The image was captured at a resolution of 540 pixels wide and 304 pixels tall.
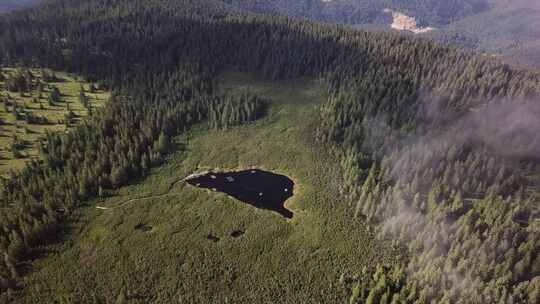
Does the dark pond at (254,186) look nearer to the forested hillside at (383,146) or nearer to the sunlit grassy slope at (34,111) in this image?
the forested hillside at (383,146)

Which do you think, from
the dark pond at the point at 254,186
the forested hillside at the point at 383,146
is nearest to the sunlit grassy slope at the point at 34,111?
the forested hillside at the point at 383,146

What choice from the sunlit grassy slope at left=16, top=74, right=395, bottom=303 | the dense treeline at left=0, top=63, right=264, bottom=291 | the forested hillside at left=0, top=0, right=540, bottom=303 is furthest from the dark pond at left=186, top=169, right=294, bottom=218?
the dense treeline at left=0, top=63, right=264, bottom=291

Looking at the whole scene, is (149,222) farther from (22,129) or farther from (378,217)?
(22,129)

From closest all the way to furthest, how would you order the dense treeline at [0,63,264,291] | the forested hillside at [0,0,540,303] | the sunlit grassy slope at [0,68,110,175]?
1. the forested hillside at [0,0,540,303]
2. the dense treeline at [0,63,264,291]
3. the sunlit grassy slope at [0,68,110,175]

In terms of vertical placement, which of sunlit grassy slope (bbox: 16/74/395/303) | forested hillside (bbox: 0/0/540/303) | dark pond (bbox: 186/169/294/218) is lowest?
sunlit grassy slope (bbox: 16/74/395/303)

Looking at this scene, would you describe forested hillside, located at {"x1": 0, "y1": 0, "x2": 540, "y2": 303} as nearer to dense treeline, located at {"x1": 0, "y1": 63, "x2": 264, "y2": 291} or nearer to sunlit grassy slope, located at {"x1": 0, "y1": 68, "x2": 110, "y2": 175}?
dense treeline, located at {"x1": 0, "y1": 63, "x2": 264, "y2": 291}
